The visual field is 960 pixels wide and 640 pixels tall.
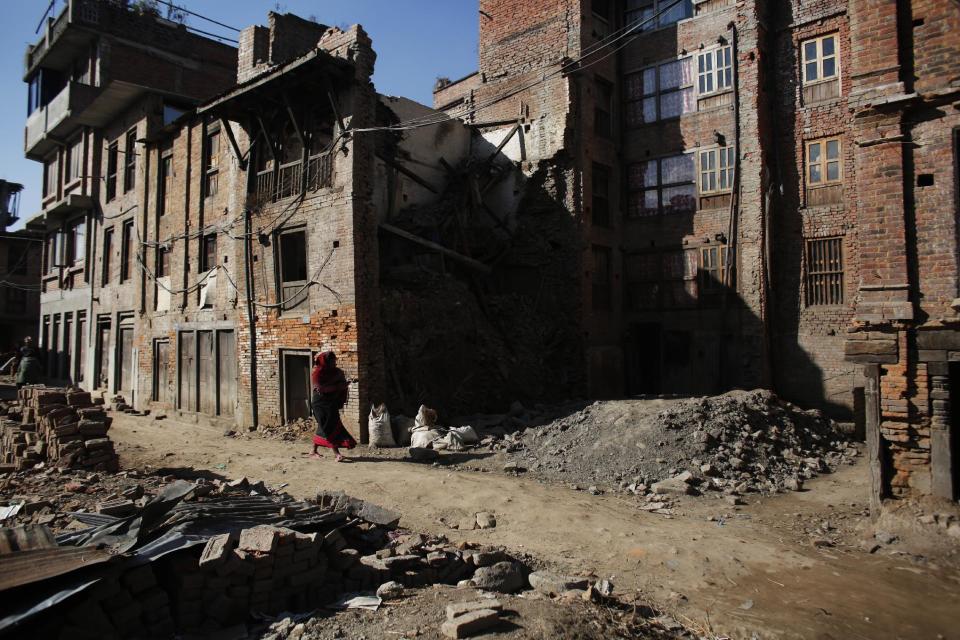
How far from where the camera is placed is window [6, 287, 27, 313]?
1255 inches

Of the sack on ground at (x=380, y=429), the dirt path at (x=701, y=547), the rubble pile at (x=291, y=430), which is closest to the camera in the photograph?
the dirt path at (x=701, y=547)

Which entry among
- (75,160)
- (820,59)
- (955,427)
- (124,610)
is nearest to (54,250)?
(75,160)

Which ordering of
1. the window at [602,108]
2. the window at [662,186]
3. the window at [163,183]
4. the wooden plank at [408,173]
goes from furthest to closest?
the window at [163,183], the window at [602,108], the window at [662,186], the wooden plank at [408,173]

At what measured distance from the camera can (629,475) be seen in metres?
9.66

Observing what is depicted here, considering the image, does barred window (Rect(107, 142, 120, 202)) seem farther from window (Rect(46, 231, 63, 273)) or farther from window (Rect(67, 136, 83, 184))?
window (Rect(46, 231, 63, 273))

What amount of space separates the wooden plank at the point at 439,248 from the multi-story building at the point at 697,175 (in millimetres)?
2969

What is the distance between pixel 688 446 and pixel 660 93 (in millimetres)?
12173

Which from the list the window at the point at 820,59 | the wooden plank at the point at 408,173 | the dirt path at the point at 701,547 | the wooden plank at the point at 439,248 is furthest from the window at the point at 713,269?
the wooden plank at the point at 408,173

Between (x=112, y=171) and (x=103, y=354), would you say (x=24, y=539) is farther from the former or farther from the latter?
(x=112, y=171)

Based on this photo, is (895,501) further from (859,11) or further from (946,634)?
(859,11)

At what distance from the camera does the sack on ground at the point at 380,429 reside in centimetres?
1212

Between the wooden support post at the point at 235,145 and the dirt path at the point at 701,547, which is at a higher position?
the wooden support post at the point at 235,145

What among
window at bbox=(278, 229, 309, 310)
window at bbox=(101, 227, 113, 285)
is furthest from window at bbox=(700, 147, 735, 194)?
window at bbox=(101, 227, 113, 285)

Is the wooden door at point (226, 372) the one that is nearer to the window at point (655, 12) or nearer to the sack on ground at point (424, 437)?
the sack on ground at point (424, 437)
